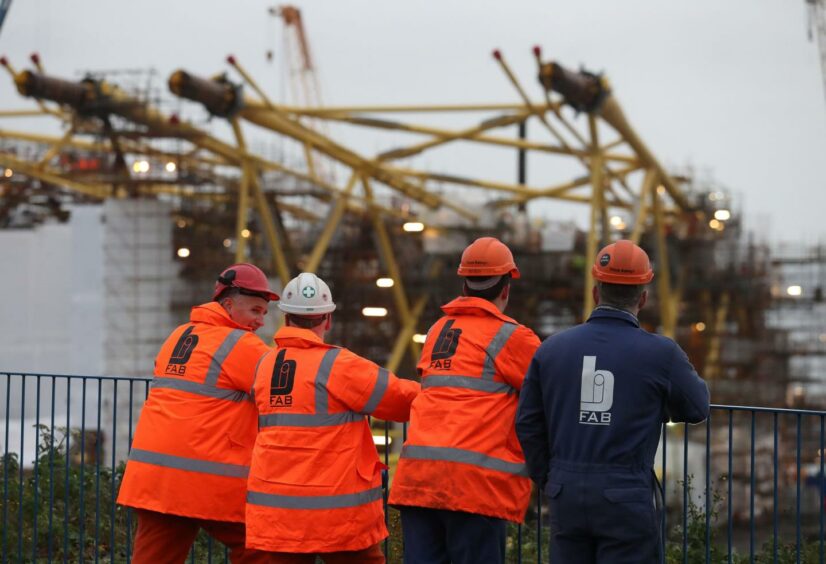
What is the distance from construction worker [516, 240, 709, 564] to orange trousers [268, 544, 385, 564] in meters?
1.00

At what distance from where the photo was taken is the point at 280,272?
139 ft

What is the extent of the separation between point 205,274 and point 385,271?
23.7 ft

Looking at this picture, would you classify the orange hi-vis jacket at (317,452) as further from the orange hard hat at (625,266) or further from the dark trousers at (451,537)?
the orange hard hat at (625,266)

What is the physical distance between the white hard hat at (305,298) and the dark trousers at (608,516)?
4.66ft

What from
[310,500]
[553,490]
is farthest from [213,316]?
[553,490]

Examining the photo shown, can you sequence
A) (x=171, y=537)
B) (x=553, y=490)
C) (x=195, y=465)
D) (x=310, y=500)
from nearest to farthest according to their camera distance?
(x=553, y=490), (x=310, y=500), (x=195, y=465), (x=171, y=537)

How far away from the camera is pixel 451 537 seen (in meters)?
5.21

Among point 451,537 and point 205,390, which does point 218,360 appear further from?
point 451,537

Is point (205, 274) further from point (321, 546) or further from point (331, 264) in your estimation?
point (321, 546)

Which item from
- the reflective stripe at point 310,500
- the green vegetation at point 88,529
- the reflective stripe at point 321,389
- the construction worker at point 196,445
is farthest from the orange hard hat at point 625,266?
the green vegetation at point 88,529

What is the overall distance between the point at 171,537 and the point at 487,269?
80.4 inches

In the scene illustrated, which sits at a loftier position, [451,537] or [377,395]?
[377,395]

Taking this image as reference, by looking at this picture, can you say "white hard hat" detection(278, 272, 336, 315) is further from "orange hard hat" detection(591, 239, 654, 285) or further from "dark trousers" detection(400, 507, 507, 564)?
"orange hard hat" detection(591, 239, 654, 285)

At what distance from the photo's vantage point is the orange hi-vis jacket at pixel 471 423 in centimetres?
512
